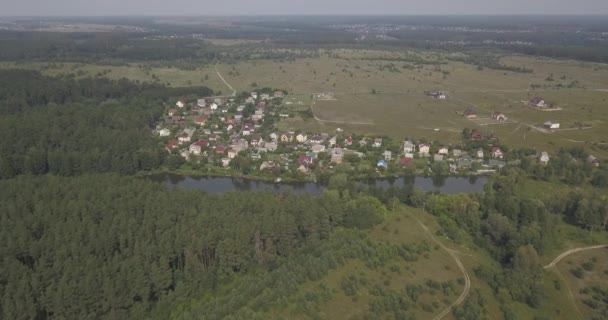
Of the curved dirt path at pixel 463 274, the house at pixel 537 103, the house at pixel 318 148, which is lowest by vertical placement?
the curved dirt path at pixel 463 274

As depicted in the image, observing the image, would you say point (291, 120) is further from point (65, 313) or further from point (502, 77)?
point (502, 77)

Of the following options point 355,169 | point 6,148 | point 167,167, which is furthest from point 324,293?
point 6,148

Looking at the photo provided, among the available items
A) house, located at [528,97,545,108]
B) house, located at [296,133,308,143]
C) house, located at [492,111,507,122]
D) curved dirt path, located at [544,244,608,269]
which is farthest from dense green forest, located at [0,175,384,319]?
house, located at [528,97,545,108]

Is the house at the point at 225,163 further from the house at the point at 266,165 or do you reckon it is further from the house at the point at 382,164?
the house at the point at 382,164

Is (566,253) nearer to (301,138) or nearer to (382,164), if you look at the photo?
(382,164)

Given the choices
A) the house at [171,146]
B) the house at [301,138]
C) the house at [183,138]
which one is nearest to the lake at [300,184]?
the house at [171,146]

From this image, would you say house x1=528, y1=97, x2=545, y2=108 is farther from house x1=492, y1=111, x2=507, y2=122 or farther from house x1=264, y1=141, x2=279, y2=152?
house x1=264, y1=141, x2=279, y2=152
